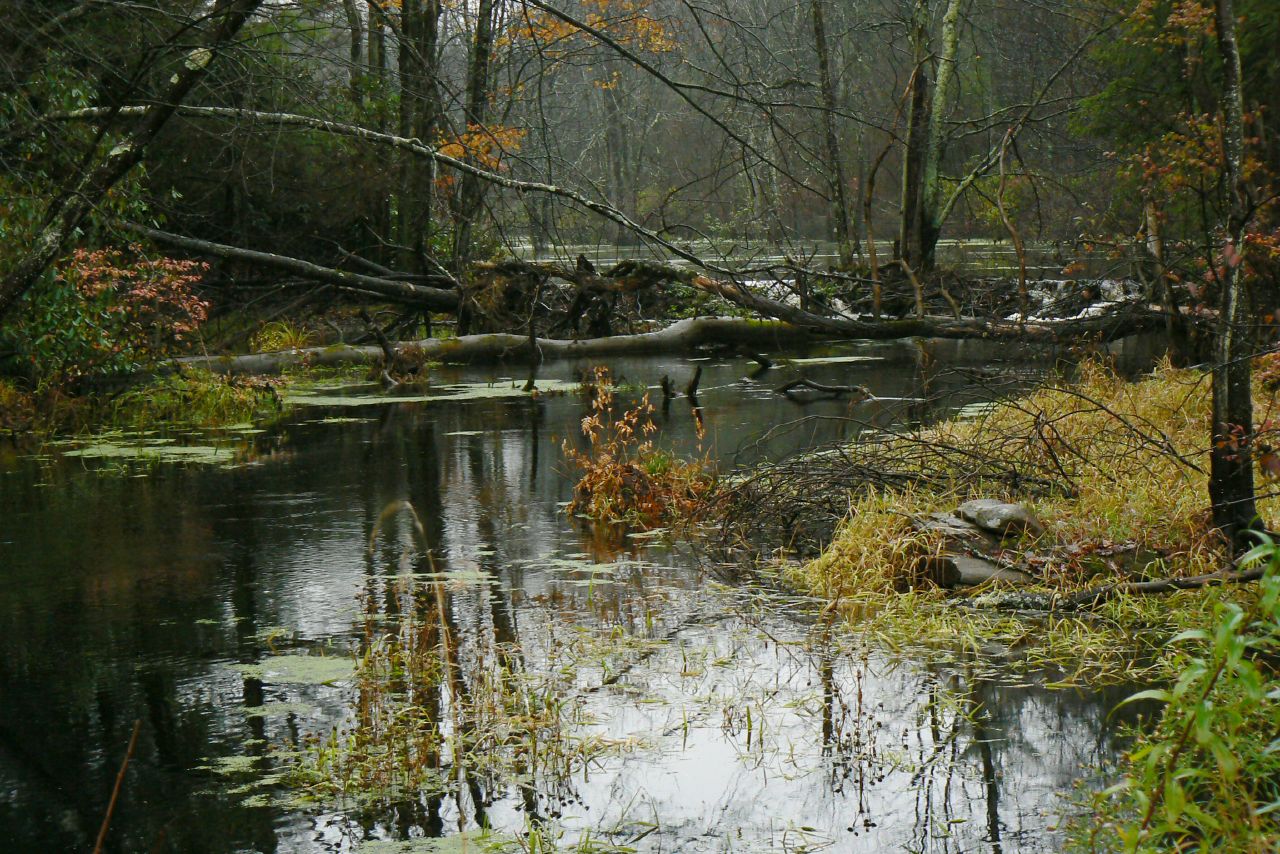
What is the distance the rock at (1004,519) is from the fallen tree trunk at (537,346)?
436 inches

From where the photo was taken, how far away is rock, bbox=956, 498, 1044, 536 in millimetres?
7902

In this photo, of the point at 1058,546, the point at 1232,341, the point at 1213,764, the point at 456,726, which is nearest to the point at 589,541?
the point at 1058,546

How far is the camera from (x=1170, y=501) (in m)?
8.17

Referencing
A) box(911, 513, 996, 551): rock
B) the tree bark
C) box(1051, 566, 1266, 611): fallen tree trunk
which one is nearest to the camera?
the tree bark

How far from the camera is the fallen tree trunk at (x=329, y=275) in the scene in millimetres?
17250

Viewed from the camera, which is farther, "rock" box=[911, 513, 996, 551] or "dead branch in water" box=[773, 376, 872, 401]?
"dead branch in water" box=[773, 376, 872, 401]

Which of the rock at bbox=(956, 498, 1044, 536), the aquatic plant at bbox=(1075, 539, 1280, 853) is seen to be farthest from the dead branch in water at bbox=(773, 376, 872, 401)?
the aquatic plant at bbox=(1075, 539, 1280, 853)

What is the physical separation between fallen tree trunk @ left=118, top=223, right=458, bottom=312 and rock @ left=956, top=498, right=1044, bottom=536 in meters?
10.7

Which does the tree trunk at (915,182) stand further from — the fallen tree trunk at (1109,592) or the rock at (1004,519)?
the fallen tree trunk at (1109,592)

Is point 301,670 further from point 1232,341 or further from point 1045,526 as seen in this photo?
point 1232,341

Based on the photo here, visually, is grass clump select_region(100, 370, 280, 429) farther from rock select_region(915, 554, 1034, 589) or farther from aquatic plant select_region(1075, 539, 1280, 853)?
aquatic plant select_region(1075, 539, 1280, 853)

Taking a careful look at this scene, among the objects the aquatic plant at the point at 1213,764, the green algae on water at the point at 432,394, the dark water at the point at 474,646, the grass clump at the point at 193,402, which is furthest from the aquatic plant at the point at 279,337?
the aquatic plant at the point at 1213,764

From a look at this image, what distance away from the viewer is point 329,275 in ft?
63.6

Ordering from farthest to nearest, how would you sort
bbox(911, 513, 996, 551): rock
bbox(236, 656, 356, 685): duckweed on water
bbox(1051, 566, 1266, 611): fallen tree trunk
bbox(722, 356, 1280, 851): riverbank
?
bbox(911, 513, 996, 551): rock
bbox(1051, 566, 1266, 611): fallen tree trunk
bbox(236, 656, 356, 685): duckweed on water
bbox(722, 356, 1280, 851): riverbank
